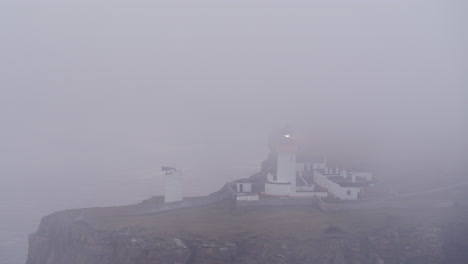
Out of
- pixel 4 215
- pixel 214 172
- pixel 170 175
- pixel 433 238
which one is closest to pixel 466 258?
pixel 433 238

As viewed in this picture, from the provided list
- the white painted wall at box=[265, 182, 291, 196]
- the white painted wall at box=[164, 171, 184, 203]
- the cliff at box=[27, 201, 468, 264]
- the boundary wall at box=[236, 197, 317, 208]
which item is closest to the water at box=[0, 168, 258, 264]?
the cliff at box=[27, 201, 468, 264]

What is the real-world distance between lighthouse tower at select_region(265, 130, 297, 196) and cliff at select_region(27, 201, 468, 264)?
203 centimetres

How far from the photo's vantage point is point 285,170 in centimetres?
2469

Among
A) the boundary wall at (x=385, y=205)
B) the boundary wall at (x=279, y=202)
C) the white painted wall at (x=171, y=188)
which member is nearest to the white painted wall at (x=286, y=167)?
the boundary wall at (x=279, y=202)

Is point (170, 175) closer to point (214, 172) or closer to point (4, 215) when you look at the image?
point (4, 215)

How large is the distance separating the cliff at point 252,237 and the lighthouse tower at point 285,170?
6.65 feet

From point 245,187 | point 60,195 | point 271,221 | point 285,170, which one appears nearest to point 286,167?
point 285,170

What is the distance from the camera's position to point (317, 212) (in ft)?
70.8

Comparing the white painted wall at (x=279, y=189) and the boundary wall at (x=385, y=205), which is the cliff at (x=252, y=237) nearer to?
the boundary wall at (x=385, y=205)

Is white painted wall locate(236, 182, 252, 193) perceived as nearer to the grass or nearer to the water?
the grass

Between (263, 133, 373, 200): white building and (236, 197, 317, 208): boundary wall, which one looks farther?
(263, 133, 373, 200): white building

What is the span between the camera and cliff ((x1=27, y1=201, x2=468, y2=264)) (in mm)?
17406

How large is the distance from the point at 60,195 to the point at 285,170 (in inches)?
1204

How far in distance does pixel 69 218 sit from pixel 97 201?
21.3 meters
